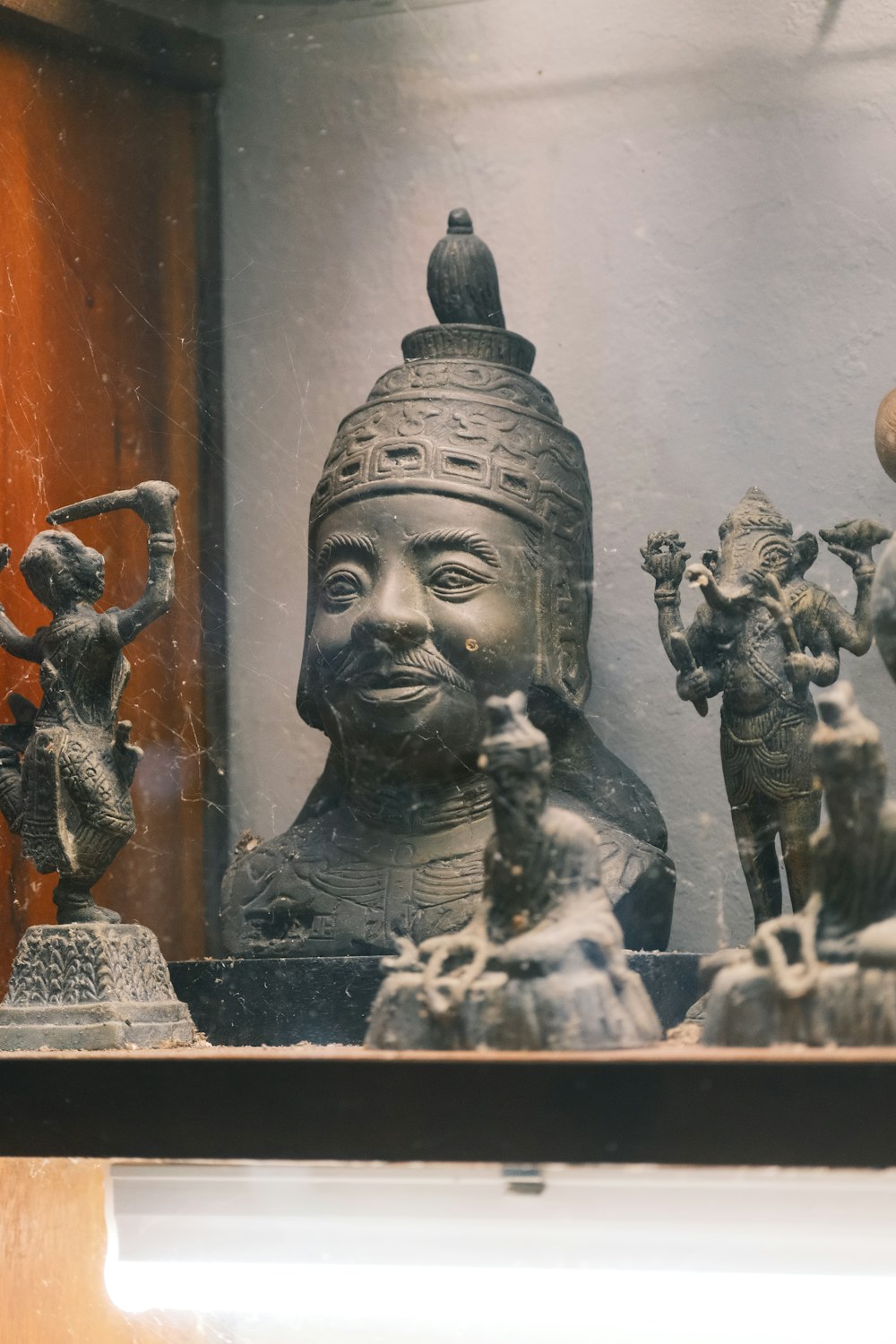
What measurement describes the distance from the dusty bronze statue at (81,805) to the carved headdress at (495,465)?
15.9 inches

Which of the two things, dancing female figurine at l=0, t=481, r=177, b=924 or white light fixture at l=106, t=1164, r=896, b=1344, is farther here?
dancing female figurine at l=0, t=481, r=177, b=924

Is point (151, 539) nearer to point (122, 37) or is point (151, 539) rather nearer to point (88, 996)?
point (88, 996)

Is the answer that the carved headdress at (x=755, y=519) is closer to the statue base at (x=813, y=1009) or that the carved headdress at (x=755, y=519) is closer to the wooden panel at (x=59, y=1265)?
the statue base at (x=813, y=1009)

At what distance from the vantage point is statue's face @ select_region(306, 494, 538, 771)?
3.34m

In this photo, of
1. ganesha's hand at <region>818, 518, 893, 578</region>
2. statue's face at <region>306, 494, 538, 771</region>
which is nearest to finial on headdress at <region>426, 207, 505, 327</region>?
statue's face at <region>306, 494, 538, 771</region>

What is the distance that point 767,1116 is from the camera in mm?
2469

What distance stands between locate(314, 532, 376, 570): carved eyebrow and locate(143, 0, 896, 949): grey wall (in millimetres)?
351

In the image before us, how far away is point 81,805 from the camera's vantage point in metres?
3.16

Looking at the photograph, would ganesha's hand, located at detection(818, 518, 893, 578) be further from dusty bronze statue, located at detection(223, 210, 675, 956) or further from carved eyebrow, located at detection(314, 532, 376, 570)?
carved eyebrow, located at detection(314, 532, 376, 570)

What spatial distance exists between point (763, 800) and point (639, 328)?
1.06 meters

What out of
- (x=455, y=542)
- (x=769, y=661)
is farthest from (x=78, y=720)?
(x=769, y=661)

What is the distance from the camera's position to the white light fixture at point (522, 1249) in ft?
8.50

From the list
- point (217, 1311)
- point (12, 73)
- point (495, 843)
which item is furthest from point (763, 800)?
point (12, 73)

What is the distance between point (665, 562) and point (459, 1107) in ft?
3.41
